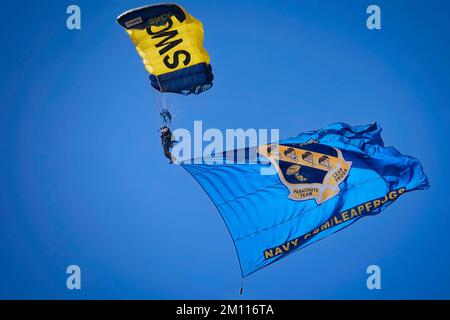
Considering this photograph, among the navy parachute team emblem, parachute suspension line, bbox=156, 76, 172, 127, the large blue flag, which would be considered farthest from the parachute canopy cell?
the navy parachute team emblem

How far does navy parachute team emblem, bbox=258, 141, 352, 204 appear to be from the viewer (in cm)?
1520

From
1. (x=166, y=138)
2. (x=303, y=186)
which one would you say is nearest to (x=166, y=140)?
(x=166, y=138)

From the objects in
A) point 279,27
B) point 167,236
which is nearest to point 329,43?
point 279,27

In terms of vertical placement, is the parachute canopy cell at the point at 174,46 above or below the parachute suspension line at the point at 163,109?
above

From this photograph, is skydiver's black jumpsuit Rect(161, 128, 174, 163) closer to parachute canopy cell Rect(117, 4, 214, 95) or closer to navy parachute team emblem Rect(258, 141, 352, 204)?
parachute canopy cell Rect(117, 4, 214, 95)

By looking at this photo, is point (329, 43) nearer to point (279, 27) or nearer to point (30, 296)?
point (279, 27)

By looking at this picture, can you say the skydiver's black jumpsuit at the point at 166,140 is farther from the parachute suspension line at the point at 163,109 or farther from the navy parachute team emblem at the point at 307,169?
the navy parachute team emblem at the point at 307,169

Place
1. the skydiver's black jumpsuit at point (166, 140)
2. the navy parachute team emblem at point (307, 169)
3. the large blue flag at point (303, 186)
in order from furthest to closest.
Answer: the navy parachute team emblem at point (307, 169) < the large blue flag at point (303, 186) < the skydiver's black jumpsuit at point (166, 140)

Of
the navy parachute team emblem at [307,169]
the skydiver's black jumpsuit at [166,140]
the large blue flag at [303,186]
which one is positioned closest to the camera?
the skydiver's black jumpsuit at [166,140]

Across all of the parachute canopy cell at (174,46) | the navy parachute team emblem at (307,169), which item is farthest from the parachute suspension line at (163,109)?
the navy parachute team emblem at (307,169)

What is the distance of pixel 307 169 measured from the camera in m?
15.2

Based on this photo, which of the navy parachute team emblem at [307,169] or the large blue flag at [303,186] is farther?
the navy parachute team emblem at [307,169]

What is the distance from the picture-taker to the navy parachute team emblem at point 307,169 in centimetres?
1520
